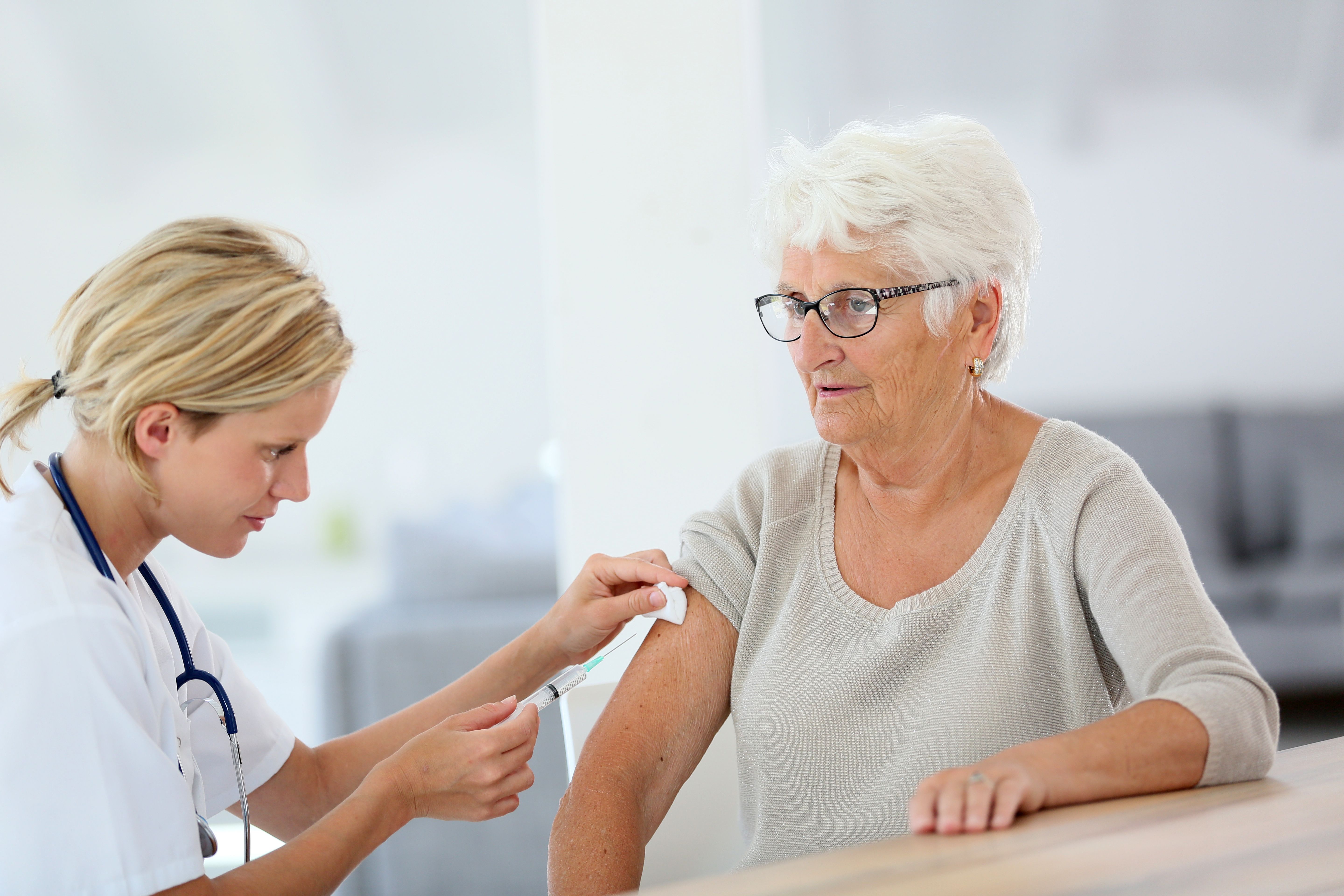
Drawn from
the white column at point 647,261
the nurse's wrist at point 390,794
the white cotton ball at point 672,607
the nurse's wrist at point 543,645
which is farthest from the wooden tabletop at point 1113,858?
the white column at point 647,261

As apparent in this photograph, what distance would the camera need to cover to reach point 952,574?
133 centimetres

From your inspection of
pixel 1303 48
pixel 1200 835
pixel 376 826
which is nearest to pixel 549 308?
pixel 376 826

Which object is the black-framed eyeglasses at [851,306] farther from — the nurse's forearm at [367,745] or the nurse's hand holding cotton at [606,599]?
the nurse's forearm at [367,745]

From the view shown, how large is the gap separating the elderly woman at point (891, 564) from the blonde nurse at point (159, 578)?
297mm

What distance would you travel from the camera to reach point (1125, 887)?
26.0 inches

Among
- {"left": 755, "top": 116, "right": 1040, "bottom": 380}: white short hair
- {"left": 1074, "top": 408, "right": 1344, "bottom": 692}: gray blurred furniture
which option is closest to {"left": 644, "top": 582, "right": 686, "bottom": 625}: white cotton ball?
{"left": 755, "top": 116, "right": 1040, "bottom": 380}: white short hair

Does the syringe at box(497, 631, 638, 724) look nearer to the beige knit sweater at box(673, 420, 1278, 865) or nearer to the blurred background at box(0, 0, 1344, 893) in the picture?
the blurred background at box(0, 0, 1344, 893)

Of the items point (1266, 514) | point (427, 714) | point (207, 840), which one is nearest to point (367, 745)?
point (427, 714)

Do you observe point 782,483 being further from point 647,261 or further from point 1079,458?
point 647,261

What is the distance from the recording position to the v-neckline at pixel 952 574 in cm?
130

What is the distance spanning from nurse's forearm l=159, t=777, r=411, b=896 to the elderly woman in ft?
0.82

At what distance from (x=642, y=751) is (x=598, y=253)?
4.09 ft

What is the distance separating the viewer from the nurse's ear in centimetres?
105

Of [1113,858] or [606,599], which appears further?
[606,599]
